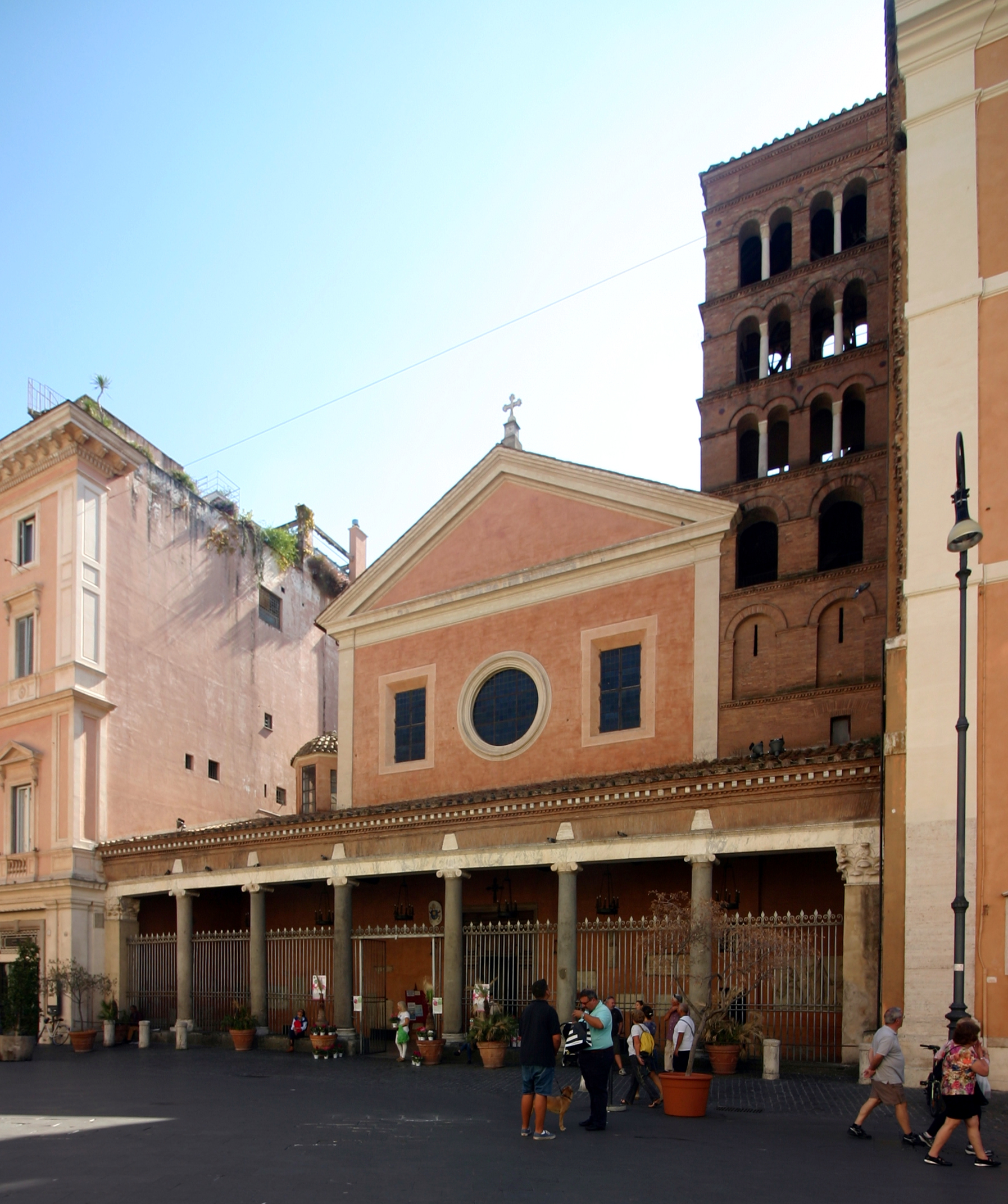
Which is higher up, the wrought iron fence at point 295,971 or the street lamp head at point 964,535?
the street lamp head at point 964,535

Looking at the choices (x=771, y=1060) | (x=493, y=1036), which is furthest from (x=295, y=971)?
(x=771, y=1060)

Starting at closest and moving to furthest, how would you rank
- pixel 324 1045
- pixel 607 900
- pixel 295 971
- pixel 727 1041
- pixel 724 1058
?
pixel 724 1058 < pixel 727 1041 < pixel 607 900 < pixel 324 1045 < pixel 295 971

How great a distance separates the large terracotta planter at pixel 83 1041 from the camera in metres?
24.8

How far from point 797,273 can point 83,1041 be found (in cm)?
2313

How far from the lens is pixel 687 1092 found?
42.1ft

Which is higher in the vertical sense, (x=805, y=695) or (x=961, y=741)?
(x=805, y=695)

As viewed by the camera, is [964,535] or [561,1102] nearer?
[561,1102]

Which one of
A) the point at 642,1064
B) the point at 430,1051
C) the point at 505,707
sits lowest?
the point at 430,1051

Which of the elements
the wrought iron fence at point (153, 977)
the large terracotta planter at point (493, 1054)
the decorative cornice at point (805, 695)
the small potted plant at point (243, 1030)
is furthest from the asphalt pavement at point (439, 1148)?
the wrought iron fence at point (153, 977)

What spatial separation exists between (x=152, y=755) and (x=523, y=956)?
524 inches

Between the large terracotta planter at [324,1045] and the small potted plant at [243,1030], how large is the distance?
7.59 feet

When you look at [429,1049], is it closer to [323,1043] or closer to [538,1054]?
[323,1043]

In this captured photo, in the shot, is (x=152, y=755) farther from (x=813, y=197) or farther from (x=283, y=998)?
(x=813, y=197)

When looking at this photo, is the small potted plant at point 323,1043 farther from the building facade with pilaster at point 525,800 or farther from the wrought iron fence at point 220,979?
the wrought iron fence at point 220,979
